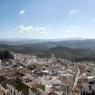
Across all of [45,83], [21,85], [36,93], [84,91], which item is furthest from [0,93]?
[84,91]

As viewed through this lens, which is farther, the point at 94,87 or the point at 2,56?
the point at 2,56

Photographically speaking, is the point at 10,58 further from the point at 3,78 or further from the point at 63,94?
the point at 63,94

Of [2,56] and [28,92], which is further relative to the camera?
[2,56]

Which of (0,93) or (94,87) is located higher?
(94,87)

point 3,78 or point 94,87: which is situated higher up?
point 94,87

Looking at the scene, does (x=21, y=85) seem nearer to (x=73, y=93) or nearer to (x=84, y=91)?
(x=73, y=93)

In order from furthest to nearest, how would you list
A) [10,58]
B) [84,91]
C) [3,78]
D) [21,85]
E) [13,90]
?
1. [10,58]
2. [3,78]
3. [21,85]
4. [13,90]
5. [84,91]

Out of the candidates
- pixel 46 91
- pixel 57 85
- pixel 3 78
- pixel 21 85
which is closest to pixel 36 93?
pixel 46 91

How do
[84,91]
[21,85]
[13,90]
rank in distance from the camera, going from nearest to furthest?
[84,91] < [13,90] < [21,85]

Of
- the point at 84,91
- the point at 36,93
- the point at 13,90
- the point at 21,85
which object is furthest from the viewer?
the point at 21,85
